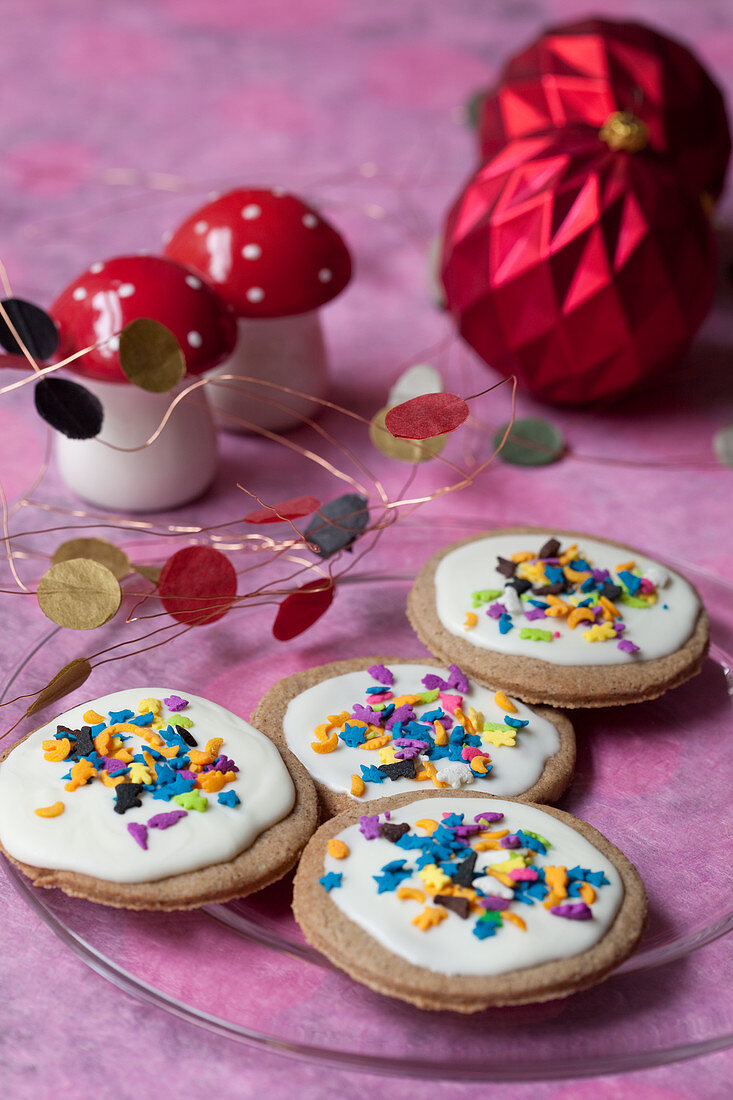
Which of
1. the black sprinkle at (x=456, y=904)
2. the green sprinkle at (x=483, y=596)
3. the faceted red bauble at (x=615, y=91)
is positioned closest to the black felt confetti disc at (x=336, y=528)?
the green sprinkle at (x=483, y=596)

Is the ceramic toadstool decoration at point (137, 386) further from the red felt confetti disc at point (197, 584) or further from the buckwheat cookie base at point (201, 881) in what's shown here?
the buckwheat cookie base at point (201, 881)

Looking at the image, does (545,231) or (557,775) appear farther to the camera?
(545,231)

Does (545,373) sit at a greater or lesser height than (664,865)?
greater

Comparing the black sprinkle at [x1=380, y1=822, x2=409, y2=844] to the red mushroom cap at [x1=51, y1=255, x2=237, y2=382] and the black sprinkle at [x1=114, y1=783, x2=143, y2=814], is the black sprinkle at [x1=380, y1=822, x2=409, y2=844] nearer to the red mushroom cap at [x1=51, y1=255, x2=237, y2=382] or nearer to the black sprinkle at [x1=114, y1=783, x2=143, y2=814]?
the black sprinkle at [x1=114, y1=783, x2=143, y2=814]

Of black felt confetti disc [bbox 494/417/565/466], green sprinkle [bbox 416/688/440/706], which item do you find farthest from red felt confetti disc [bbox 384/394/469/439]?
black felt confetti disc [bbox 494/417/565/466]

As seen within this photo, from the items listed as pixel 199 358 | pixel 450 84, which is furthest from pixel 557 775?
pixel 450 84

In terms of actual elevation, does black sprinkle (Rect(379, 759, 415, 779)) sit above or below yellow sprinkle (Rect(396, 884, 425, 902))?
below

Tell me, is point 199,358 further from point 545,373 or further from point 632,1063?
point 632,1063

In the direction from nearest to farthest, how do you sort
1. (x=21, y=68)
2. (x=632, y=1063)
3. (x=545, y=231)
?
1. (x=632, y=1063)
2. (x=545, y=231)
3. (x=21, y=68)
